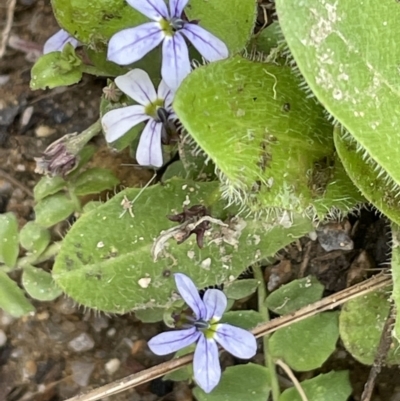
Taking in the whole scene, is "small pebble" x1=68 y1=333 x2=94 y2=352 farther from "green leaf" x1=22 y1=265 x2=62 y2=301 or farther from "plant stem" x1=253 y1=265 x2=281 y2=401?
"plant stem" x1=253 y1=265 x2=281 y2=401

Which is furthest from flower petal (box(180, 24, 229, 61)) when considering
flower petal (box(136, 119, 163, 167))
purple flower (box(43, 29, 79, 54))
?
purple flower (box(43, 29, 79, 54))

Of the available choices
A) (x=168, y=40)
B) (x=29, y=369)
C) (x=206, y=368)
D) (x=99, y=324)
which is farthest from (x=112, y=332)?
(x=168, y=40)

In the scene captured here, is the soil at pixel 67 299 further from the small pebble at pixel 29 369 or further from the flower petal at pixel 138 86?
the flower petal at pixel 138 86

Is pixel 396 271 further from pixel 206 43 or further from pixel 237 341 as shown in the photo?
pixel 206 43

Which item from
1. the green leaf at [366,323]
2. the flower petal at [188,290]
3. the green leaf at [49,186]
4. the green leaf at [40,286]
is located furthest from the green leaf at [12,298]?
the green leaf at [366,323]

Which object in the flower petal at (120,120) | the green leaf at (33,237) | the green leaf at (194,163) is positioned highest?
the flower petal at (120,120)
